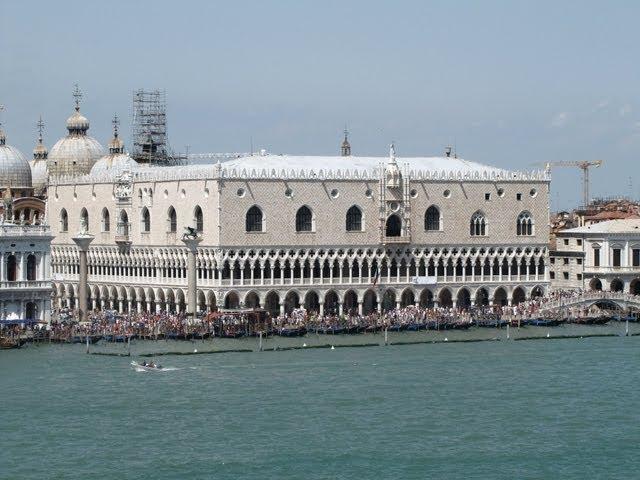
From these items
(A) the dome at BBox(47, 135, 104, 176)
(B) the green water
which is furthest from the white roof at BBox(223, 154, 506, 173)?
(A) the dome at BBox(47, 135, 104, 176)

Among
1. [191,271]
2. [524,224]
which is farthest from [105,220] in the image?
[524,224]

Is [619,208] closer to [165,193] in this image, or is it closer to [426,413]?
[165,193]

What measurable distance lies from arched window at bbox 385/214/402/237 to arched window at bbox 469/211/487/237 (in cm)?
384

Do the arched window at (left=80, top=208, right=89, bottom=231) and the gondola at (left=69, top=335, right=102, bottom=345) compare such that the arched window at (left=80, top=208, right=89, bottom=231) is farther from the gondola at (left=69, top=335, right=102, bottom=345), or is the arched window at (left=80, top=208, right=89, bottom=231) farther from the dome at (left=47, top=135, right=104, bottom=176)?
the gondola at (left=69, top=335, right=102, bottom=345)

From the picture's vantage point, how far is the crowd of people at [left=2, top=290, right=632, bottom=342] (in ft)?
262

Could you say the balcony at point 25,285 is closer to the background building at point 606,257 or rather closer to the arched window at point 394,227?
the arched window at point 394,227

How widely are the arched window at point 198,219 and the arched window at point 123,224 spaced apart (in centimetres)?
707

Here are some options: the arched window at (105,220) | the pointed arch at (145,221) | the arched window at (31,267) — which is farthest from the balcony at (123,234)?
the arched window at (31,267)

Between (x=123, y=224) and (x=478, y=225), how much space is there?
16.6 m

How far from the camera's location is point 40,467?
52156 millimetres

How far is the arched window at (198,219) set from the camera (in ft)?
292

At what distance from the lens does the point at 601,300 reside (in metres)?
93.2

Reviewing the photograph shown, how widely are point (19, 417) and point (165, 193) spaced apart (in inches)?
1324

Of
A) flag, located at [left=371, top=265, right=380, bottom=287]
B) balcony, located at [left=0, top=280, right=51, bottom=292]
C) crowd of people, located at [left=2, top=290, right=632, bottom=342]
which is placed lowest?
crowd of people, located at [left=2, top=290, right=632, bottom=342]
